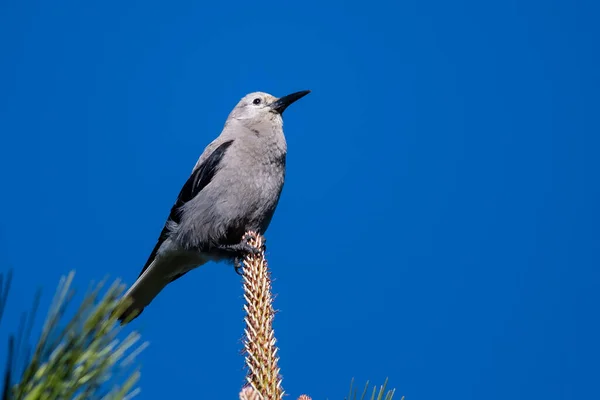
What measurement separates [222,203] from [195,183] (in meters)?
0.45

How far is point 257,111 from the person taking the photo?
491cm

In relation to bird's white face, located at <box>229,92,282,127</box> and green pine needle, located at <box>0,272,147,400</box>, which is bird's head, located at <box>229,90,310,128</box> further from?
green pine needle, located at <box>0,272,147,400</box>

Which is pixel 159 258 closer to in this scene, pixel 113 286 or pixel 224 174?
pixel 224 174

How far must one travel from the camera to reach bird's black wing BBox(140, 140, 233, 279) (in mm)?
4363

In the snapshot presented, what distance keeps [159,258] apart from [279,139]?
1220 millimetres

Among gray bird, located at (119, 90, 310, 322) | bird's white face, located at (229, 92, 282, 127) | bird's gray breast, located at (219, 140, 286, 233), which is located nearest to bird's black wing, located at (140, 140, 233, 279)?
gray bird, located at (119, 90, 310, 322)

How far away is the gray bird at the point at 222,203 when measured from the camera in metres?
4.10

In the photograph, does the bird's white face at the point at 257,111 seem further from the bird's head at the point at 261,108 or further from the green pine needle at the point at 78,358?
the green pine needle at the point at 78,358

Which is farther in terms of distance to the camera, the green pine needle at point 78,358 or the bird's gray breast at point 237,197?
the bird's gray breast at point 237,197

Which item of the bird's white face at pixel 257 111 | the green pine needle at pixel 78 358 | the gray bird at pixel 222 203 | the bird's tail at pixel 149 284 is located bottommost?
the green pine needle at pixel 78 358

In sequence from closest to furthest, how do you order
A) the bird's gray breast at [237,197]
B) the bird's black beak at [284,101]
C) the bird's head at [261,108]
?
the bird's gray breast at [237,197] → the bird's head at [261,108] → the bird's black beak at [284,101]

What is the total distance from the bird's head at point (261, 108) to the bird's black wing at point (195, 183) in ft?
1.27

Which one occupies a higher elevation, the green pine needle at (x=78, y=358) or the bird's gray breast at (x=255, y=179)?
the bird's gray breast at (x=255, y=179)

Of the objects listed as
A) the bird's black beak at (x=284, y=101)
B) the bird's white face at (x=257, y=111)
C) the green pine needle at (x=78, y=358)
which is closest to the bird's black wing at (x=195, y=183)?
the bird's white face at (x=257, y=111)
